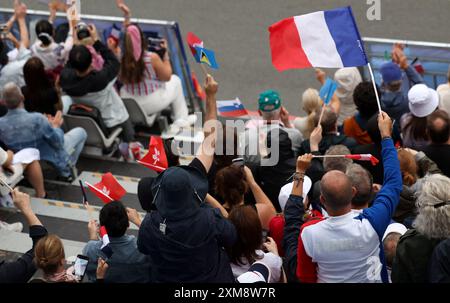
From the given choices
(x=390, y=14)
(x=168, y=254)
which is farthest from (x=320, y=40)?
(x=390, y=14)

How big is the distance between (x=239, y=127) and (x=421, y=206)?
3.36 meters

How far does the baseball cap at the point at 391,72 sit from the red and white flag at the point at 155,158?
3.18 meters

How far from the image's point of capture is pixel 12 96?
749cm

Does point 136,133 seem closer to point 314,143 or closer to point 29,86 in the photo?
point 29,86

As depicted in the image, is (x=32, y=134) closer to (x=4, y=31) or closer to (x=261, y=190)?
(x=261, y=190)

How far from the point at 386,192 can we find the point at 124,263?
1.86 metres

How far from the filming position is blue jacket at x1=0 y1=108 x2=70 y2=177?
7641 millimetres

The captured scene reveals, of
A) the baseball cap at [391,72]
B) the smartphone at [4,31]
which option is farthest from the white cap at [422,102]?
the smartphone at [4,31]

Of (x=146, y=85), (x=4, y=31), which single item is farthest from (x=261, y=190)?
(x=4, y=31)

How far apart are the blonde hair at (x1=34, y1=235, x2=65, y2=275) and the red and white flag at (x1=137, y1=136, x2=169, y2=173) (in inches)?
42.7

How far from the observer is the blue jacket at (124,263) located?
5152 mm

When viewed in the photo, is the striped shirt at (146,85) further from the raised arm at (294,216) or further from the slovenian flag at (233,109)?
the raised arm at (294,216)

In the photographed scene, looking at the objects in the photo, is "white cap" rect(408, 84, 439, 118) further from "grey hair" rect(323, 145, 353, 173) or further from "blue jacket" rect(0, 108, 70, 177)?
"blue jacket" rect(0, 108, 70, 177)

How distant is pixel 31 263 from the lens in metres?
5.36
